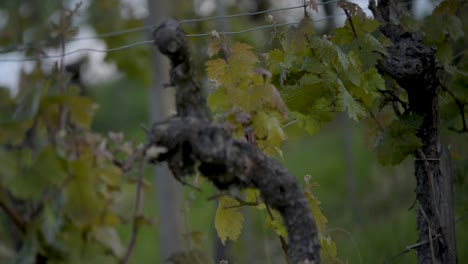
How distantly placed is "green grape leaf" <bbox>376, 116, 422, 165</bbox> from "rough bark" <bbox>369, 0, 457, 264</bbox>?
0.15 m

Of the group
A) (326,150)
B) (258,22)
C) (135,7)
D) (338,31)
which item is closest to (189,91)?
(338,31)

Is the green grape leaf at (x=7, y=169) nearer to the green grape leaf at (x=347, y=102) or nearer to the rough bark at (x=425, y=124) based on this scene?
the green grape leaf at (x=347, y=102)

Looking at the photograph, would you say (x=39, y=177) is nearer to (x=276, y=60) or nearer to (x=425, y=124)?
(x=276, y=60)

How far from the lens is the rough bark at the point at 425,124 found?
91.4 inches

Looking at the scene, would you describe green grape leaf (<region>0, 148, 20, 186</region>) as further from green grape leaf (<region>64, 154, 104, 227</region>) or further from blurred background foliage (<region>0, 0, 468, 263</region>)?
blurred background foliage (<region>0, 0, 468, 263</region>)

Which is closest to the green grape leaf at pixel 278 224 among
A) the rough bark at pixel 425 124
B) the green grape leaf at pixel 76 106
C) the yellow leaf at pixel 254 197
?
the yellow leaf at pixel 254 197

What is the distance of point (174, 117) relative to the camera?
1572mm

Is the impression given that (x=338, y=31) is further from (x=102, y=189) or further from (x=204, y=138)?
(x=102, y=189)

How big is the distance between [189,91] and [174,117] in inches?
2.8

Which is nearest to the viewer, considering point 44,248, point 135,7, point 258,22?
point 44,248

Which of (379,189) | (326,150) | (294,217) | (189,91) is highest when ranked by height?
(326,150)

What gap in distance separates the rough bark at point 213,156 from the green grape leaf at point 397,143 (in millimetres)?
694

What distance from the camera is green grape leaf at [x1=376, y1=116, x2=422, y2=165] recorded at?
2.26 m

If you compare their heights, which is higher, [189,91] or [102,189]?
[189,91]
